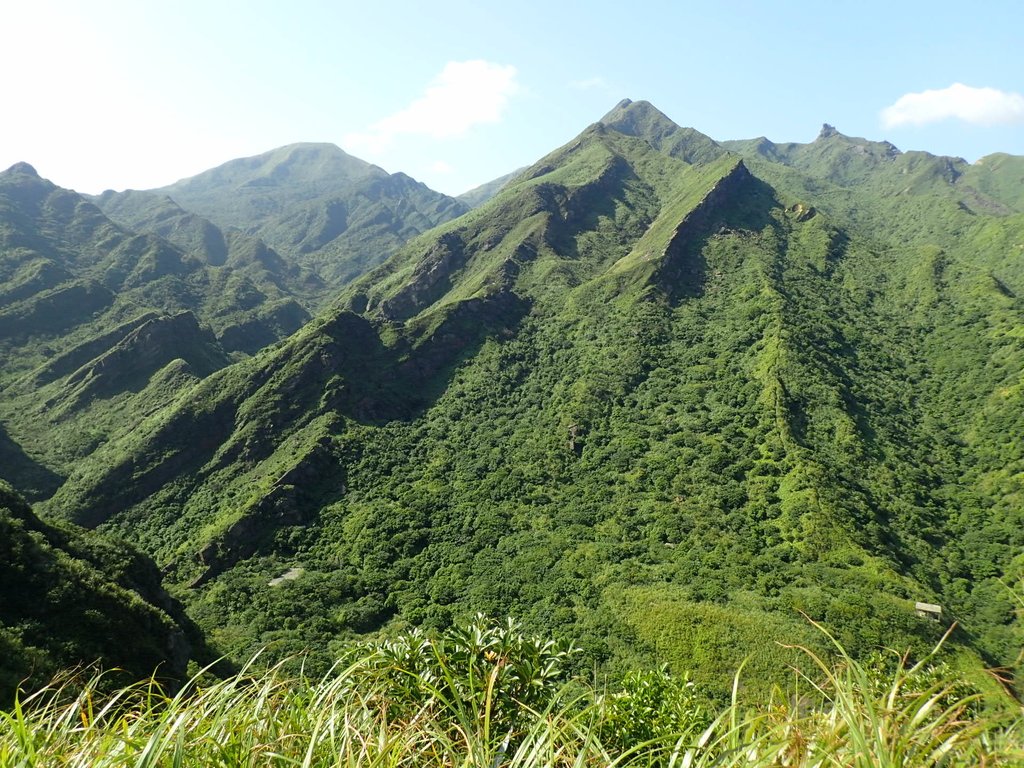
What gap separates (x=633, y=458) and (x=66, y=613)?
57.2 m

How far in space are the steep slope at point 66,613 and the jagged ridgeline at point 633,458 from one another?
48.4 ft

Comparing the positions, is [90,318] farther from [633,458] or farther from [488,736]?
[488,736]

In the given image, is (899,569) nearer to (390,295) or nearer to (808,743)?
(808,743)

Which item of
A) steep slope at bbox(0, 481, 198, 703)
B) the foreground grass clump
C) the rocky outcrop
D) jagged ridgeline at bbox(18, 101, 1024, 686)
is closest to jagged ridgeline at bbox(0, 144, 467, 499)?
the rocky outcrop

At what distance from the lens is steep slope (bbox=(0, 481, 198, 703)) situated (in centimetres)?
2267

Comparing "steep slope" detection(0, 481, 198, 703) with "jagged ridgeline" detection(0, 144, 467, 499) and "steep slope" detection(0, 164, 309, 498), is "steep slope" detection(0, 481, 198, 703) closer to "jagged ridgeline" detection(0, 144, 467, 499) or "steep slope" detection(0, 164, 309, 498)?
"jagged ridgeline" detection(0, 144, 467, 499)

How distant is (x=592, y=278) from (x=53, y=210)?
18704cm

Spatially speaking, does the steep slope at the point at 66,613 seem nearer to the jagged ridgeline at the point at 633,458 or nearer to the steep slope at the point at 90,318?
the jagged ridgeline at the point at 633,458

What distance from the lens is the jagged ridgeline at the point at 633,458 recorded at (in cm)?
4575

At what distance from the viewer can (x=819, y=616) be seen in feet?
130

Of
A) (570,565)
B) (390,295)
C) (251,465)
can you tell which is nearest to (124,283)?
(390,295)

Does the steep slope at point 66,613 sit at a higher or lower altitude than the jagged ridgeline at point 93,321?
lower

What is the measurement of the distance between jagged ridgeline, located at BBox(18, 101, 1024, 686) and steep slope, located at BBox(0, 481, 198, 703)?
14749mm

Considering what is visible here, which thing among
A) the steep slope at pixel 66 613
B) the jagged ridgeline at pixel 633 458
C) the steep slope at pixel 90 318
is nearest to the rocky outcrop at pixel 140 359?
the steep slope at pixel 90 318
